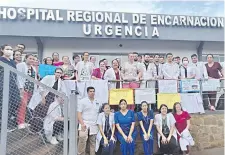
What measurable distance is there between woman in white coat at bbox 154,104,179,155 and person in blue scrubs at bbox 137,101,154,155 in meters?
0.19

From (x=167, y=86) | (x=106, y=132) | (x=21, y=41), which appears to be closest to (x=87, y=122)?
(x=106, y=132)

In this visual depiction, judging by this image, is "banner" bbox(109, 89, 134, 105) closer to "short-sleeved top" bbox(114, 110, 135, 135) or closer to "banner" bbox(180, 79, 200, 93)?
"short-sleeved top" bbox(114, 110, 135, 135)

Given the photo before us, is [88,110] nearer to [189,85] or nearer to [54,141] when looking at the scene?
[54,141]

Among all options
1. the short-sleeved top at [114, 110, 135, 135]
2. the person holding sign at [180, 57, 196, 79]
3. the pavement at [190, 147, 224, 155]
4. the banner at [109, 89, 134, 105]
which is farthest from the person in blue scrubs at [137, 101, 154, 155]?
the person holding sign at [180, 57, 196, 79]

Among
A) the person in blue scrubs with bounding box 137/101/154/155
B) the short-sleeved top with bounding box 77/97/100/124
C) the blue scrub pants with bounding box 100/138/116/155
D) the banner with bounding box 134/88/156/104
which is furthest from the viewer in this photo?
the banner with bounding box 134/88/156/104

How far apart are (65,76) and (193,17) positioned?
695 centimetres

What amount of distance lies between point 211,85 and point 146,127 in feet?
7.83

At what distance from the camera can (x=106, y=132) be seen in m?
5.48

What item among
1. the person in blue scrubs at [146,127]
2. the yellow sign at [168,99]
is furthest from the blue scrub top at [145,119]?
the yellow sign at [168,99]

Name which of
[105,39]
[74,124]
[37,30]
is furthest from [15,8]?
[74,124]

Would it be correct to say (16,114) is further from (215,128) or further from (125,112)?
(215,128)

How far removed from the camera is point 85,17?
10281mm

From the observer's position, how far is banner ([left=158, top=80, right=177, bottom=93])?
21.5 feet

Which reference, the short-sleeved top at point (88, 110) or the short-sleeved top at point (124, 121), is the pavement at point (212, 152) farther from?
the short-sleeved top at point (88, 110)
